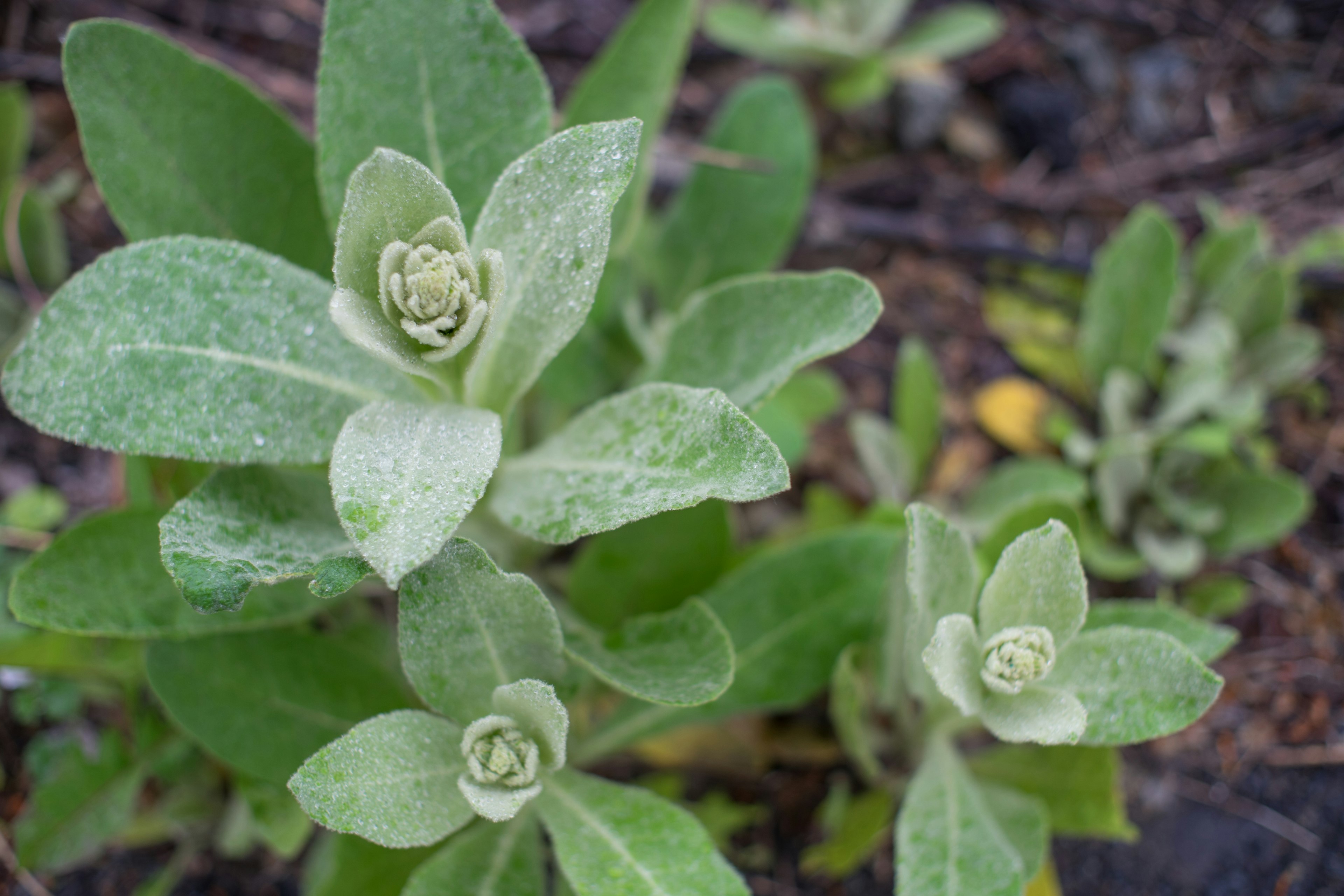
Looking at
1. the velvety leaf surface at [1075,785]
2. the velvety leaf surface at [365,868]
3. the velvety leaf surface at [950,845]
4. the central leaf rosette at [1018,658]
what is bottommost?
the velvety leaf surface at [1075,785]

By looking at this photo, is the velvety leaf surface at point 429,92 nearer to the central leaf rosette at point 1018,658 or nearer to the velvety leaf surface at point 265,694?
the velvety leaf surface at point 265,694

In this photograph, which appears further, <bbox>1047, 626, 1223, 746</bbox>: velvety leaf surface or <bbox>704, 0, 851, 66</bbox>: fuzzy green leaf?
<bbox>704, 0, 851, 66</bbox>: fuzzy green leaf

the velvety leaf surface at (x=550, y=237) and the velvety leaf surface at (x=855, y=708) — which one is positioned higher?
the velvety leaf surface at (x=550, y=237)

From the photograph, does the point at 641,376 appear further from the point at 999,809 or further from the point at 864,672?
the point at 999,809

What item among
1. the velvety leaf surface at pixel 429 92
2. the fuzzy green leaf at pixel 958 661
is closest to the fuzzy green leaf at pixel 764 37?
the velvety leaf surface at pixel 429 92

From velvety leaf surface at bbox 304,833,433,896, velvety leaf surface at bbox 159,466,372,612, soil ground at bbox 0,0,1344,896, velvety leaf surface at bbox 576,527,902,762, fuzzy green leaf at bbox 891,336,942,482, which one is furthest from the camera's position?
fuzzy green leaf at bbox 891,336,942,482

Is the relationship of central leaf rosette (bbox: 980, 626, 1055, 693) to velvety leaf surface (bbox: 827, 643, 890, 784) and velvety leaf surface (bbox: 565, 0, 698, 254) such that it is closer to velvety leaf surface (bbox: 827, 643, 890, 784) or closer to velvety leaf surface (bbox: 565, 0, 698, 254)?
velvety leaf surface (bbox: 827, 643, 890, 784)

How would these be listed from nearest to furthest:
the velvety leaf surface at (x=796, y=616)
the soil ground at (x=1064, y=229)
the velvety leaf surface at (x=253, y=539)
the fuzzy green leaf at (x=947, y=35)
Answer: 1. the velvety leaf surface at (x=253, y=539)
2. the velvety leaf surface at (x=796, y=616)
3. the soil ground at (x=1064, y=229)
4. the fuzzy green leaf at (x=947, y=35)

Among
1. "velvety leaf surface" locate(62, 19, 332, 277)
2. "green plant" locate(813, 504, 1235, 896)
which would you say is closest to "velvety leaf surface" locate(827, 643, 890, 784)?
"green plant" locate(813, 504, 1235, 896)
